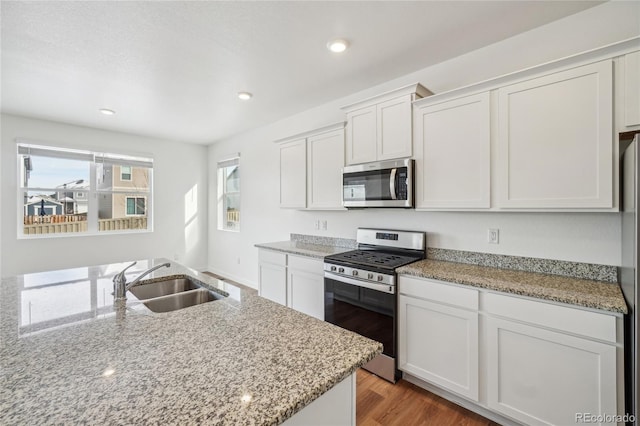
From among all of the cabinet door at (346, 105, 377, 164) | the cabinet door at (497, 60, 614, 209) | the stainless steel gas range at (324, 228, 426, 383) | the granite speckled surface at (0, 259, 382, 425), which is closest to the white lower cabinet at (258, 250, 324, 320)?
the stainless steel gas range at (324, 228, 426, 383)

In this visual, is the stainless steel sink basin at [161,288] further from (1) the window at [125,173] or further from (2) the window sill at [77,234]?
(1) the window at [125,173]

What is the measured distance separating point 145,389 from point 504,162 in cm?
223

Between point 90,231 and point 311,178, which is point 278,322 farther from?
point 90,231

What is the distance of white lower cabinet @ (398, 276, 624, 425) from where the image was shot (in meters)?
1.39

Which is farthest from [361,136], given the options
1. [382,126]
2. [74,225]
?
[74,225]

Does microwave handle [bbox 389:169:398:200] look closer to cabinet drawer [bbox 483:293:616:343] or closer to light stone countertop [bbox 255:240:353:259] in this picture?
light stone countertop [bbox 255:240:353:259]

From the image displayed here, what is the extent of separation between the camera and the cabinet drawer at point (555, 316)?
137 centimetres

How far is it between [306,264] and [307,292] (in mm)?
290

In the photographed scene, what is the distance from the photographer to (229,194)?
523cm

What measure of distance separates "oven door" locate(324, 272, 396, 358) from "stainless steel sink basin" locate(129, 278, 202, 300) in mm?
1153

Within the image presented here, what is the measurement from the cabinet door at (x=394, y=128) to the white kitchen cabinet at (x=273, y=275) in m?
1.58

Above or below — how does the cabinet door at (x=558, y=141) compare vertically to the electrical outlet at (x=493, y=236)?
above

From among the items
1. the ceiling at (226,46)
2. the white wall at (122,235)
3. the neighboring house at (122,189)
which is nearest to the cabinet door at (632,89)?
the ceiling at (226,46)

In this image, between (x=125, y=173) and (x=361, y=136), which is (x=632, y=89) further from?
(x=125, y=173)
